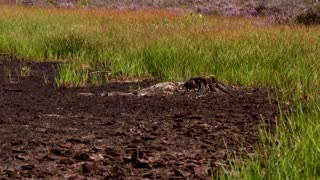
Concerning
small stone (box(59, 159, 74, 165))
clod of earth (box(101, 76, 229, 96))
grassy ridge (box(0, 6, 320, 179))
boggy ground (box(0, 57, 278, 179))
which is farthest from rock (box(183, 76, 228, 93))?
small stone (box(59, 159, 74, 165))

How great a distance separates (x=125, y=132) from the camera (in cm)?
440

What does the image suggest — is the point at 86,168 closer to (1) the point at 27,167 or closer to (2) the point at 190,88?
(1) the point at 27,167

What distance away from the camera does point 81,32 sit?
11.7 m

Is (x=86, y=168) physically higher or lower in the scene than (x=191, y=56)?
higher

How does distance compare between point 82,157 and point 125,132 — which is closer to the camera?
point 82,157

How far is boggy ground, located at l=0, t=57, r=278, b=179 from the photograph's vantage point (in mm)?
3461

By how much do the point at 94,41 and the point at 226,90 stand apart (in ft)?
15.5

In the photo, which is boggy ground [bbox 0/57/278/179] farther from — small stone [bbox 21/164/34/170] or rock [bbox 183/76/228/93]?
rock [bbox 183/76/228/93]

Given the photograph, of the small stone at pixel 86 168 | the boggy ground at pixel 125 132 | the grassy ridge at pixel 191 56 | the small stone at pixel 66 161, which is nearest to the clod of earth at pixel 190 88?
the boggy ground at pixel 125 132

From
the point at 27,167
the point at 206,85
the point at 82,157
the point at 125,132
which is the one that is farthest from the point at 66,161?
the point at 206,85

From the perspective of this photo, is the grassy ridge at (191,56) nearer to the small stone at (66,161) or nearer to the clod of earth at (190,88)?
the clod of earth at (190,88)

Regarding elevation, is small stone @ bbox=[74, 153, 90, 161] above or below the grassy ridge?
above

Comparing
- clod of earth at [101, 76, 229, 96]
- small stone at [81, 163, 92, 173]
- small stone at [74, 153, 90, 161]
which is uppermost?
small stone at [81, 163, 92, 173]

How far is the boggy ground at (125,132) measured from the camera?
346 centimetres
